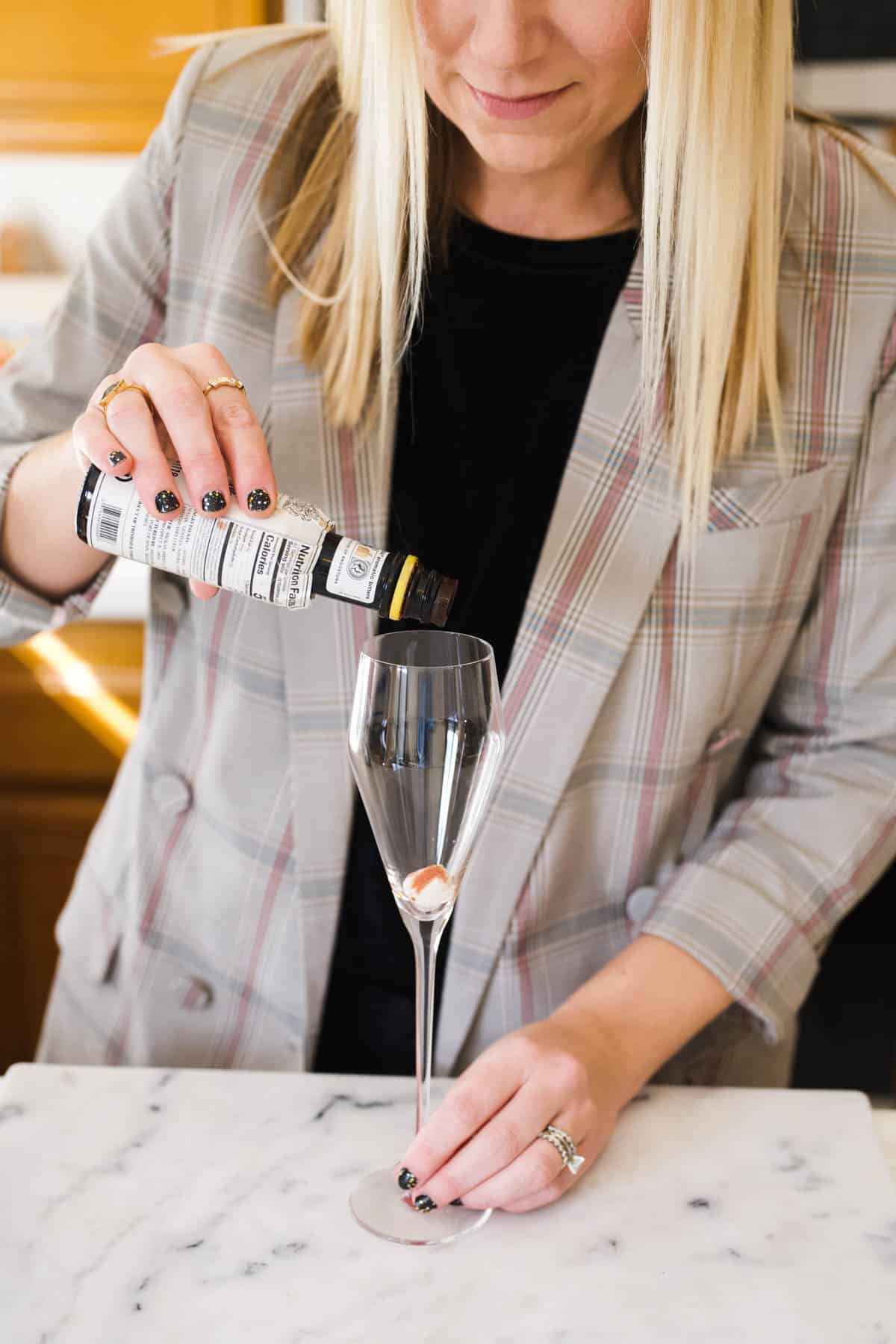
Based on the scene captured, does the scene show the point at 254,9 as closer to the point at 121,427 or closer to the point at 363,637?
the point at 363,637

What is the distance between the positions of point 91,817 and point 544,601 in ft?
3.91

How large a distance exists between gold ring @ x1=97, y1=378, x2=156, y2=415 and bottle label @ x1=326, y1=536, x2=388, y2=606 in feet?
0.45

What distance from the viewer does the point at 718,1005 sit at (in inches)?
36.4

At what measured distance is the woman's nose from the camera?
750 mm

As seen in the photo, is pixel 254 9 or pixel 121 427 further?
pixel 254 9

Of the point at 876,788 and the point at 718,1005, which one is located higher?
the point at 876,788

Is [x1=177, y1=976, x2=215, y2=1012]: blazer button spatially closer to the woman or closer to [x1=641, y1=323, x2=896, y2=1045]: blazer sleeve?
the woman

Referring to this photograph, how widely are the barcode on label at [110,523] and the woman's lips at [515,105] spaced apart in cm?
34

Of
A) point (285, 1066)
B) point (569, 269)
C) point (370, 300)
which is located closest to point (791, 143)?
point (569, 269)

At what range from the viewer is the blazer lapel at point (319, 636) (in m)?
0.95

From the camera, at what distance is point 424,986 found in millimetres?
693

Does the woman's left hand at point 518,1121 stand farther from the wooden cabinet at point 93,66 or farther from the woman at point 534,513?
the wooden cabinet at point 93,66

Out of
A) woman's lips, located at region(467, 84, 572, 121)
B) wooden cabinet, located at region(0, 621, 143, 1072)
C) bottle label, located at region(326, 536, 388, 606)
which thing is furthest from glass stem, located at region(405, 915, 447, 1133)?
wooden cabinet, located at region(0, 621, 143, 1072)

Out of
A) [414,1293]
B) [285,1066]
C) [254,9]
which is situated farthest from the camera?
[254,9]
